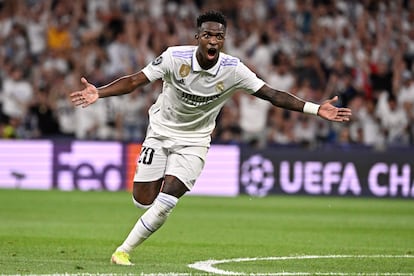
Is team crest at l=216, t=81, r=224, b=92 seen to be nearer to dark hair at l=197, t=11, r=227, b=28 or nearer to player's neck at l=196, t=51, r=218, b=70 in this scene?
player's neck at l=196, t=51, r=218, b=70

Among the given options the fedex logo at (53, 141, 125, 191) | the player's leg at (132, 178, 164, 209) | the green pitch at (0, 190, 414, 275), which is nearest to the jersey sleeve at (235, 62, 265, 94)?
the player's leg at (132, 178, 164, 209)

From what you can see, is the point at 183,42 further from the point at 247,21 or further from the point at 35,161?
the point at 35,161

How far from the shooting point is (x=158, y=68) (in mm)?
10172

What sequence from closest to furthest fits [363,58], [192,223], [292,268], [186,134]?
[292,268] → [186,134] → [192,223] → [363,58]

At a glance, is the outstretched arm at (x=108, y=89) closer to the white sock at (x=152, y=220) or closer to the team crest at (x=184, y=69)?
the team crest at (x=184, y=69)

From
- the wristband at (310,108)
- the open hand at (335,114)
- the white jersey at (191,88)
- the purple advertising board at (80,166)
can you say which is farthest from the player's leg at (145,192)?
the purple advertising board at (80,166)

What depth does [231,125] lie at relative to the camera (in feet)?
78.3

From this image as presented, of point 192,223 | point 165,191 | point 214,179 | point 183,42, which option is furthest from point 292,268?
point 183,42

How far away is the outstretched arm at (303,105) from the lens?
33.0 feet

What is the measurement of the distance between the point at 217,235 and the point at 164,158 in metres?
3.78

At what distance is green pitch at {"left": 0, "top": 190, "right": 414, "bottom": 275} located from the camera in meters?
9.91

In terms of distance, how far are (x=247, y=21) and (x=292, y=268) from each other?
Answer: 16983 millimetres

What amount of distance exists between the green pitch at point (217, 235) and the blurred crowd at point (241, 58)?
6.25 feet

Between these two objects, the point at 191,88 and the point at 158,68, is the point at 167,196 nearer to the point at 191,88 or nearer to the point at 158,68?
the point at 191,88
